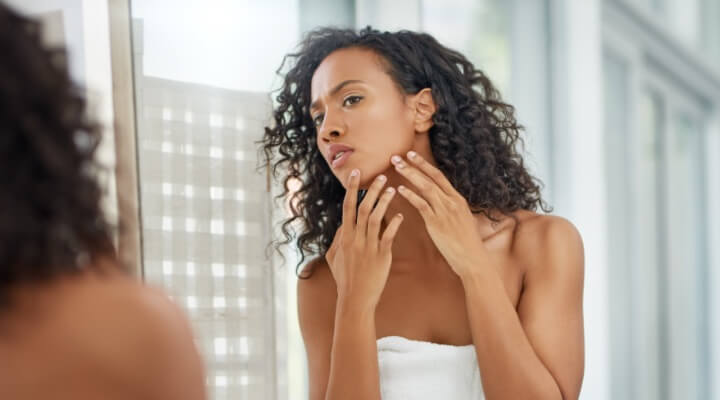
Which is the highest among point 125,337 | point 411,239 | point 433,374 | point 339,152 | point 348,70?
point 348,70

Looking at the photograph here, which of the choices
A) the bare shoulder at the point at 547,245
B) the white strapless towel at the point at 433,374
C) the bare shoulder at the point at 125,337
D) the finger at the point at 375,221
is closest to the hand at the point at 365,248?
the finger at the point at 375,221

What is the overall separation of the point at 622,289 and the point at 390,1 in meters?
1.48

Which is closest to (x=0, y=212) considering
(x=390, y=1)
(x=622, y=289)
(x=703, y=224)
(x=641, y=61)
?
(x=390, y=1)

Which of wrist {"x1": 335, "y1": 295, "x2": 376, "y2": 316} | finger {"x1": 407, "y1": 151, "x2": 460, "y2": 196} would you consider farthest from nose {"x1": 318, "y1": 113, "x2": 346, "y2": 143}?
wrist {"x1": 335, "y1": 295, "x2": 376, "y2": 316}

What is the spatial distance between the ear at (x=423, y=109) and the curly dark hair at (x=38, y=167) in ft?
2.81

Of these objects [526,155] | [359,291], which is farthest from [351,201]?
[526,155]

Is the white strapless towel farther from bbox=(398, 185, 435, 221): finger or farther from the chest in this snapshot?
bbox=(398, 185, 435, 221): finger

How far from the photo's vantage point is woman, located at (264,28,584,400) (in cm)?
119

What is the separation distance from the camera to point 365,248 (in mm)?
1206

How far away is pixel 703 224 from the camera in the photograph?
3383 millimetres

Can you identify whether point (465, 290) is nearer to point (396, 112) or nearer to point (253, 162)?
point (396, 112)

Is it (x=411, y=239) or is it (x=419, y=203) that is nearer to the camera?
(x=419, y=203)

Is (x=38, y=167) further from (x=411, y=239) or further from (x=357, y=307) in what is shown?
(x=411, y=239)

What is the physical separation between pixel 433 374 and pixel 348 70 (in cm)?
47
